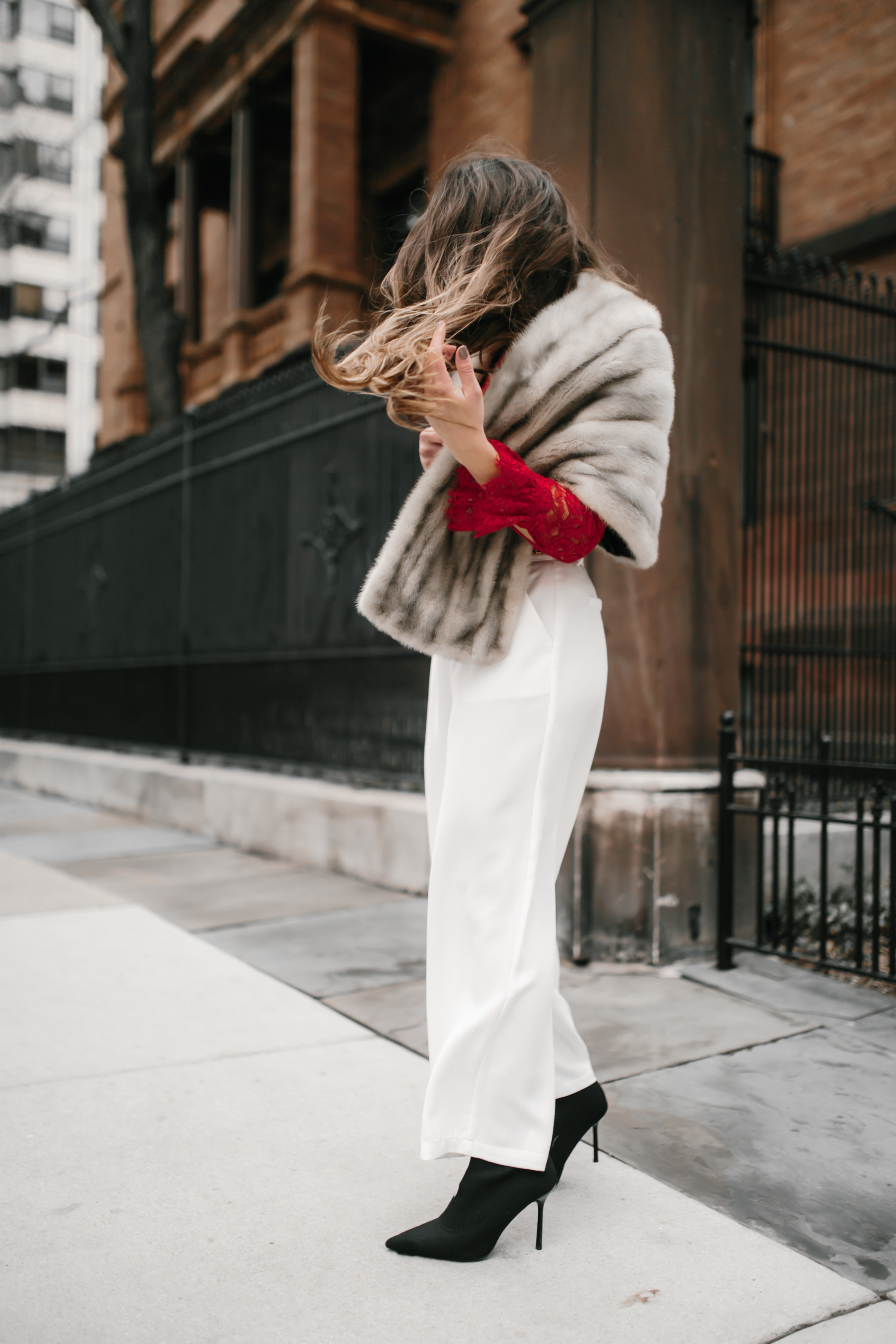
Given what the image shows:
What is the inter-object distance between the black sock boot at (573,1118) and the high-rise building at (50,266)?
54.8 meters

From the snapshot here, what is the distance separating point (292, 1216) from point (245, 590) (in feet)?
18.8

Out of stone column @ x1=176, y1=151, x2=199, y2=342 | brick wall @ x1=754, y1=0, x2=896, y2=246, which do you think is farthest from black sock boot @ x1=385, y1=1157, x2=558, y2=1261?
stone column @ x1=176, y1=151, x2=199, y2=342

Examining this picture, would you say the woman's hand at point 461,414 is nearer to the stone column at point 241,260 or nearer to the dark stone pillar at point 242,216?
the stone column at point 241,260

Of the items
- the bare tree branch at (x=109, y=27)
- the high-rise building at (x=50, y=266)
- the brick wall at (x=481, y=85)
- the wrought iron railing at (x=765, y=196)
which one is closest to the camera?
the wrought iron railing at (x=765, y=196)

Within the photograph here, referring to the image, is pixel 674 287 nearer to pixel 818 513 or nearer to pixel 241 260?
pixel 818 513

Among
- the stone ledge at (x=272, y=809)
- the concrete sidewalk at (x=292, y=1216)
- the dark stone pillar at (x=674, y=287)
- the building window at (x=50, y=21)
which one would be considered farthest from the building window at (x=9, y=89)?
the concrete sidewalk at (x=292, y=1216)

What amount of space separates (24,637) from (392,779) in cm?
786

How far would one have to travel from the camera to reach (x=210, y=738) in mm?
7898

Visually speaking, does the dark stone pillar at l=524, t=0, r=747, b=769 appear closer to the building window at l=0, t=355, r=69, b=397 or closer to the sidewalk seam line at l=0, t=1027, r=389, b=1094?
the sidewalk seam line at l=0, t=1027, r=389, b=1094

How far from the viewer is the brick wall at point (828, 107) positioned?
9.75 metres

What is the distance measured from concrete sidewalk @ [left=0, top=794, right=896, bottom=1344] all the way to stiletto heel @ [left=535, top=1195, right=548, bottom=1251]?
2 cm

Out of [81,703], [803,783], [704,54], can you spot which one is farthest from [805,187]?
[81,703]

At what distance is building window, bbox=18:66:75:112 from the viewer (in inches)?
2149

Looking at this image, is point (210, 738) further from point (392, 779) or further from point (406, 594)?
point (406, 594)
